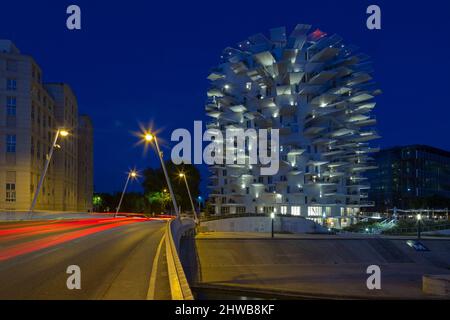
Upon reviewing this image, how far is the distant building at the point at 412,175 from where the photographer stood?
18638 centimetres

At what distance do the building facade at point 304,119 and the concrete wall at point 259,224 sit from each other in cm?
1035

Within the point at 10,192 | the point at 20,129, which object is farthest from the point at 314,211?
the point at 20,129

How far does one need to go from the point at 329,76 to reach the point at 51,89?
54.1m

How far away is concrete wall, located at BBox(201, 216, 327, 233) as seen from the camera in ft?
271

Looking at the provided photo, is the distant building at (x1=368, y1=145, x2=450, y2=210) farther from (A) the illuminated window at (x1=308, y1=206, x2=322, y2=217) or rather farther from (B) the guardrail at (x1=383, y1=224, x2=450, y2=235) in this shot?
(B) the guardrail at (x1=383, y1=224, x2=450, y2=235)

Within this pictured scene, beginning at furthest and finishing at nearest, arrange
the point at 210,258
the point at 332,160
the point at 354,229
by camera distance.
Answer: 1. the point at 332,160
2. the point at 354,229
3. the point at 210,258

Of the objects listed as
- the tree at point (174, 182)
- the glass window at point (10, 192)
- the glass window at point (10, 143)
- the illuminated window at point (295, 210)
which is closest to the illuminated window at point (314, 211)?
the illuminated window at point (295, 210)

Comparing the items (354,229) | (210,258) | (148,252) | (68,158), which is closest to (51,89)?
(68,158)

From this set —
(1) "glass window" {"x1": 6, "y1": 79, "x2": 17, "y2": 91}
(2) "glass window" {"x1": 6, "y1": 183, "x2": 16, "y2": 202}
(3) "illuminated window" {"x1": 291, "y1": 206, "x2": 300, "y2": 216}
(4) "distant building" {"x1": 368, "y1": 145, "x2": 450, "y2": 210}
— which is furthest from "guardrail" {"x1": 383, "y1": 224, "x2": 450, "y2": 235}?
(4) "distant building" {"x1": 368, "y1": 145, "x2": 450, "y2": 210}

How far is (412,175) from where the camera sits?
7362 inches

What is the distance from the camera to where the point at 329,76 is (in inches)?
3890

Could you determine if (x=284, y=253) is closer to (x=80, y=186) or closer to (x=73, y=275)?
(x=73, y=275)

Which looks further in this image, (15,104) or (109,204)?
(109,204)

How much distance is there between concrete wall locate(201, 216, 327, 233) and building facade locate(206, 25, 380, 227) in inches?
407
